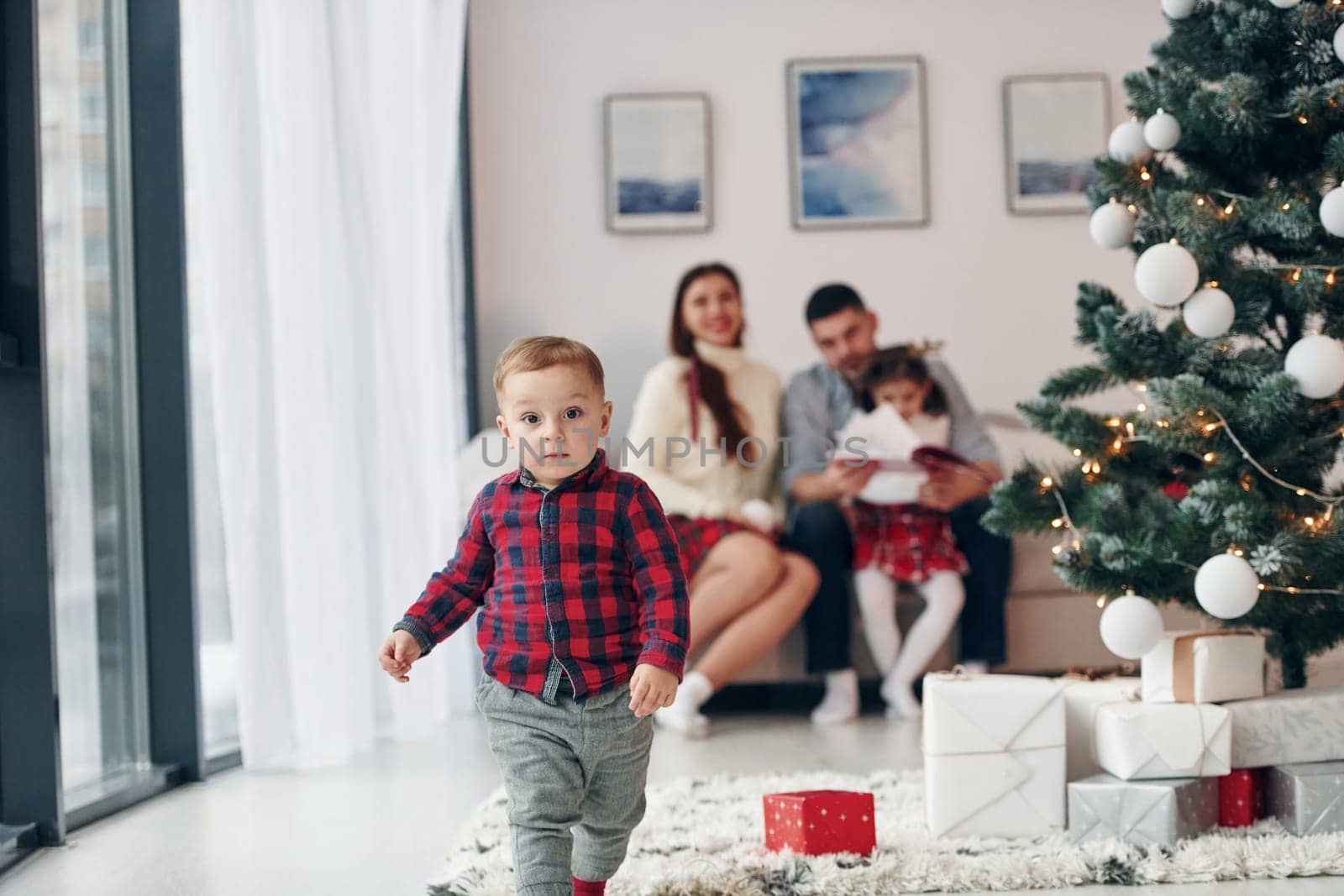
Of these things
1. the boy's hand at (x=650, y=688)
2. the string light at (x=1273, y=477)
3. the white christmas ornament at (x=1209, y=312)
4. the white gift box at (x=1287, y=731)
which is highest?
the white christmas ornament at (x=1209, y=312)

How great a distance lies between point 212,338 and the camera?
2367 millimetres

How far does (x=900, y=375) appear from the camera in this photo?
3.38 m

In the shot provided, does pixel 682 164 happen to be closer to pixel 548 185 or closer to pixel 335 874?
pixel 548 185

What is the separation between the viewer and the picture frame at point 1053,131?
3.97m

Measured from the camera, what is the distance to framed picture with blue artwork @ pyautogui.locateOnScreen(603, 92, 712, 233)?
3.93 metres

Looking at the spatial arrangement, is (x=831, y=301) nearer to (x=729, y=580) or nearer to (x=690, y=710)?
(x=729, y=580)

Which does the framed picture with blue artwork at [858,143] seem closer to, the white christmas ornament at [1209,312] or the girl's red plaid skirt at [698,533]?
the girl's red plaid skirt at [698,533]

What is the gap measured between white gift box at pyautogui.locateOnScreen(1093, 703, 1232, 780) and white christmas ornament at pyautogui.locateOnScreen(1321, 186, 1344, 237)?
690 millimetres

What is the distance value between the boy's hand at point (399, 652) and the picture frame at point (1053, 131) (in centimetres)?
305

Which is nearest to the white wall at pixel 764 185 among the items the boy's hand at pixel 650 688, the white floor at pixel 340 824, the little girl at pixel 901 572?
the little girl at pixel 901 572

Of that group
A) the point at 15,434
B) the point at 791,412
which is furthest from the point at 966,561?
the point at 15,434

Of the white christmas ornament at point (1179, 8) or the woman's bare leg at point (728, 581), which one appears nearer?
the white christmas ornament at point (1179, 8)

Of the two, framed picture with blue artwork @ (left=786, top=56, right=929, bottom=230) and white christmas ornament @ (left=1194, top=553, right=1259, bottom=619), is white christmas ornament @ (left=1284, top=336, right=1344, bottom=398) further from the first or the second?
framed picture with blue artwork @ (left=786, top=56, right=929, bottom=230)

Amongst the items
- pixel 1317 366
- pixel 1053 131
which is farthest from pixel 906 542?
pixel 1053 131
